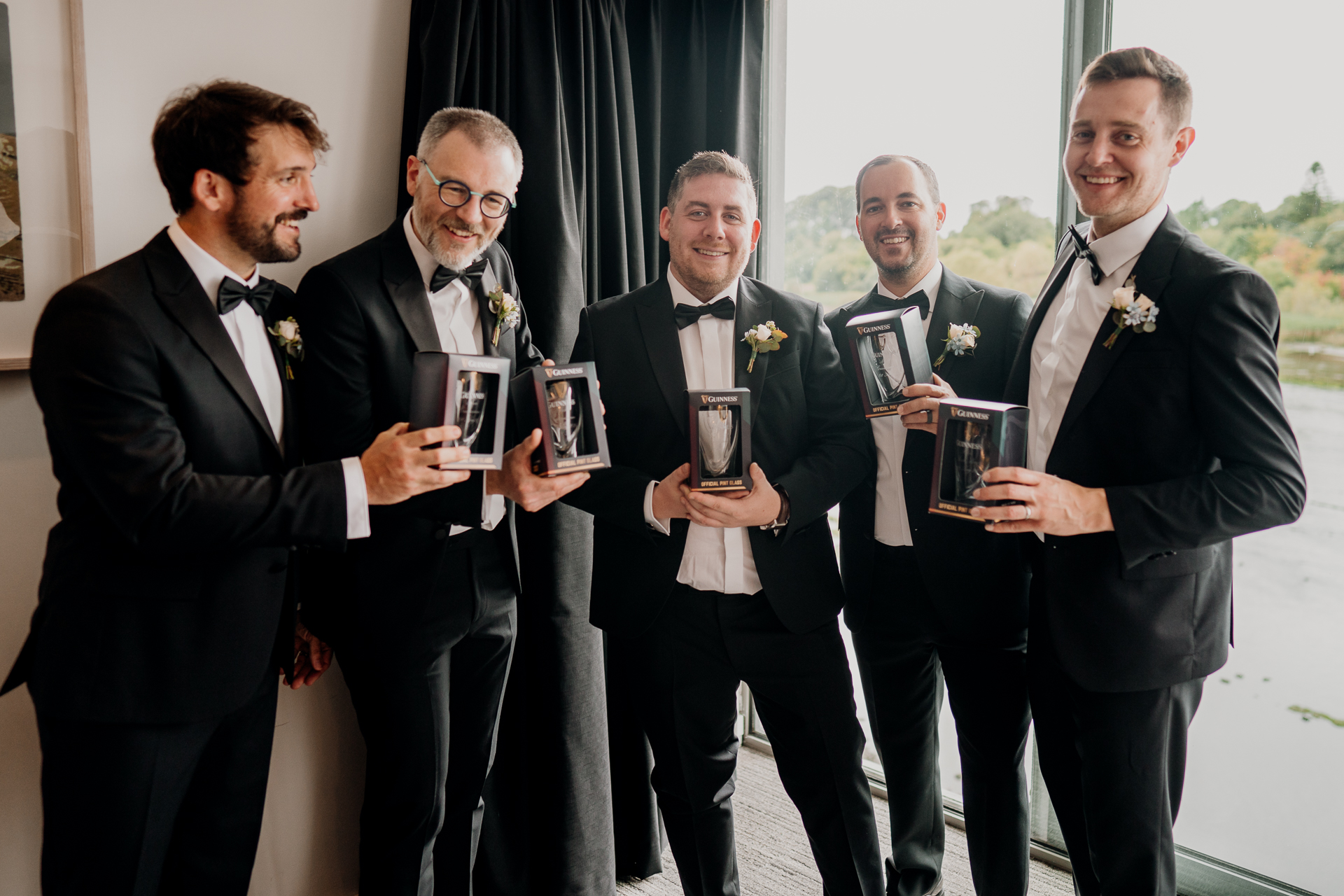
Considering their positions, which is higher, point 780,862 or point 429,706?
point 429,706

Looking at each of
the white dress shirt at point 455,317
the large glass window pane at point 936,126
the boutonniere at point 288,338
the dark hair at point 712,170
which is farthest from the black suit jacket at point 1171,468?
the boutonniere at point 288,338

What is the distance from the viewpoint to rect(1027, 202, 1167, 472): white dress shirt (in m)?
1.72

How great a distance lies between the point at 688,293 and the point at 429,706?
125 cm

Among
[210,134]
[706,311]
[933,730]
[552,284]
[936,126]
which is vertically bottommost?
[933,730]

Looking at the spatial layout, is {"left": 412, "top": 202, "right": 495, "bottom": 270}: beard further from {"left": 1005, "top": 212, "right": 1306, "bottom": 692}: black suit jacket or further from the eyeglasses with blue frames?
{"left": 1005, "top": 212, "right": 1306, "bottom": 692}: black suit jacket

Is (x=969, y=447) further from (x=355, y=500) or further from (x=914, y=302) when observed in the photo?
(x=355, y=500)

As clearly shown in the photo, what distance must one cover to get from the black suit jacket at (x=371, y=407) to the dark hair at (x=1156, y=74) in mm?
1628

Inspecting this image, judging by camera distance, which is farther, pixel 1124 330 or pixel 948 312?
pixel 948 312

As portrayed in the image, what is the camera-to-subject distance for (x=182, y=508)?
58.4 inches

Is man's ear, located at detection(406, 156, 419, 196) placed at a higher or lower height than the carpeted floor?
higher

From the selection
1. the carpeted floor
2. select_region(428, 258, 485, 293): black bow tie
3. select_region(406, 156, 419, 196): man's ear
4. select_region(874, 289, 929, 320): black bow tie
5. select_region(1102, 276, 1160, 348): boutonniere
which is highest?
select_region(406, 156, 419, 196): man's ear

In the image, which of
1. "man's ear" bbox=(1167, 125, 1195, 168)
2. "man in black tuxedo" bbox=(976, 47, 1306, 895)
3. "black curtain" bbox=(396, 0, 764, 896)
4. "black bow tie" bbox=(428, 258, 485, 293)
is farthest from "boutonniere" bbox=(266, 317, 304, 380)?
"man's ear" bbox=(1167, 125, 1195, 168)

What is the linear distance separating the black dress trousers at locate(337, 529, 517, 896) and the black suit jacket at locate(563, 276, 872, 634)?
0.30 meters

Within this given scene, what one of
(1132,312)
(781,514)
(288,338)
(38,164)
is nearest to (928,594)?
(781,514)
